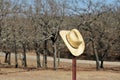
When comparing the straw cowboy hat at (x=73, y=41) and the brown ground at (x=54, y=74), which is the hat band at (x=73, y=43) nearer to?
the straw cowboy hat at (x=73, y=41)

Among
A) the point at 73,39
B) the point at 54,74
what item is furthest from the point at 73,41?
the point at 54,74

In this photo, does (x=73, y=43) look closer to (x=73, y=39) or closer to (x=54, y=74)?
(x=73, y=39)

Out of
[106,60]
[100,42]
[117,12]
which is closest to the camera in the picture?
[117,12]

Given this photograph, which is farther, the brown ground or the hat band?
the brown ground

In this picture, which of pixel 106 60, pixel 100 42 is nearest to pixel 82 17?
pixel 100 42

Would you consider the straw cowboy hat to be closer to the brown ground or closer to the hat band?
the hat band

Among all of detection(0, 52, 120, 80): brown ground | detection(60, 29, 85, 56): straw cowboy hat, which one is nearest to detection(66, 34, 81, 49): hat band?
detection(60, 29, 85, 56): straw cowboy hat

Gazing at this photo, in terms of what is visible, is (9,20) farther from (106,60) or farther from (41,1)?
(106,60)

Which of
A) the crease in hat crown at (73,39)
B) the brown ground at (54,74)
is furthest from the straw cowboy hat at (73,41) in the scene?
the brown ground at (54,74)

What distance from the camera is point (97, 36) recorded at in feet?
99.6

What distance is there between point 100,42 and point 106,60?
2137cm

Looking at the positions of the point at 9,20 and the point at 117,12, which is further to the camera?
the point at 117,12

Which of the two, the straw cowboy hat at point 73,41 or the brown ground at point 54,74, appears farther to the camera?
the brown ground at point 54,74

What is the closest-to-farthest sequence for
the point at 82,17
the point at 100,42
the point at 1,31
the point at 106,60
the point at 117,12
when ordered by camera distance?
the point at 1,31, the point at 82,17, the point at 117,12, the point at 100,42, the point at 106,60
